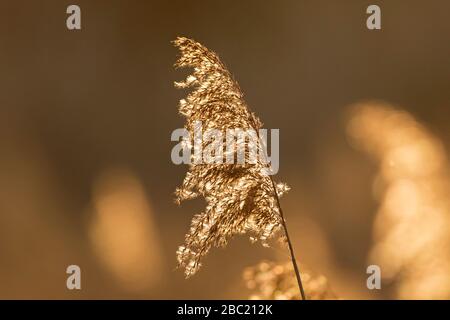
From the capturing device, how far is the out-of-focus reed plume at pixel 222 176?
276 centimetres

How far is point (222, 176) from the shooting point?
2.83 m

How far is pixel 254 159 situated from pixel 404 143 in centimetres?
287

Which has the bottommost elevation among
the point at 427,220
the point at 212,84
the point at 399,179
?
the point at 427,220

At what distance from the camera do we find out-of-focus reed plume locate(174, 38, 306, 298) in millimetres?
2756

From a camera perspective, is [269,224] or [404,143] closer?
[269,224]

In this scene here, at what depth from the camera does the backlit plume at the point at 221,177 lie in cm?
275

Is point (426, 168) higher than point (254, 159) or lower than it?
lower

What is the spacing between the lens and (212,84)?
2889 mm

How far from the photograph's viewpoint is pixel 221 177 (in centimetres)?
282

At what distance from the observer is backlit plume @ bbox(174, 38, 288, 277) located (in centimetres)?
275
